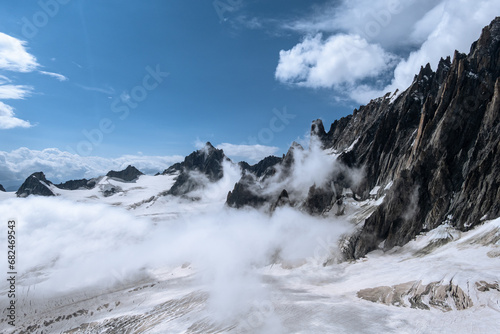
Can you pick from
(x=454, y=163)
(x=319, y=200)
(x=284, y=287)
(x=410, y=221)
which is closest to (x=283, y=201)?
(x=319, y=200)

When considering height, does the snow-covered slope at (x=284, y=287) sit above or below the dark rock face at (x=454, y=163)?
below

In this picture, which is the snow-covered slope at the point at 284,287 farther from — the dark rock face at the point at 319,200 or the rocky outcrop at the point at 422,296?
the dark rock face at the point at 319,200

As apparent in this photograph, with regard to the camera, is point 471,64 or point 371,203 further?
point 371,203

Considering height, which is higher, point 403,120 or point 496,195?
point 403,120

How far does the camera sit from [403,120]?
141 meters

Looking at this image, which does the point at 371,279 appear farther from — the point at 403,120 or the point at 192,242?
the point at 192,242

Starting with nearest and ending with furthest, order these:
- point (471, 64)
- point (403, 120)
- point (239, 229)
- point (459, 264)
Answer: point (459, 264)
point (471, 64)
point (403, 120)
point (239, 229)

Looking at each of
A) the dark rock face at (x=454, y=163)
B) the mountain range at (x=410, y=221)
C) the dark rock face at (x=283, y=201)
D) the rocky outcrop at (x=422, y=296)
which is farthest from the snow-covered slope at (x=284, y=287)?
the dark rock face at (x=454, y=163)

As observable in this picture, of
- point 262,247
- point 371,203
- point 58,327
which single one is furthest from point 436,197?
point 58,327

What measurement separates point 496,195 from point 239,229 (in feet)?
411

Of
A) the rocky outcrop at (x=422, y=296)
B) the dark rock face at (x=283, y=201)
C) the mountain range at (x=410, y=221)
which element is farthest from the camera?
the dark rock face at (x=283, y=201)

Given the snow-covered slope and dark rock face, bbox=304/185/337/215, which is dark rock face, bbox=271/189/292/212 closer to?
the snow-covered slope

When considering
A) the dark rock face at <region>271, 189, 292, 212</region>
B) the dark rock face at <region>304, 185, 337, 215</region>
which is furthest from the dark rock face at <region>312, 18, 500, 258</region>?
the dark rock face at <region>271, 189, 292, 212</region>

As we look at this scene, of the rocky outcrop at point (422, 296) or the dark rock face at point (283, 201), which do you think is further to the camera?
the dark rock face at point (283, 201)
